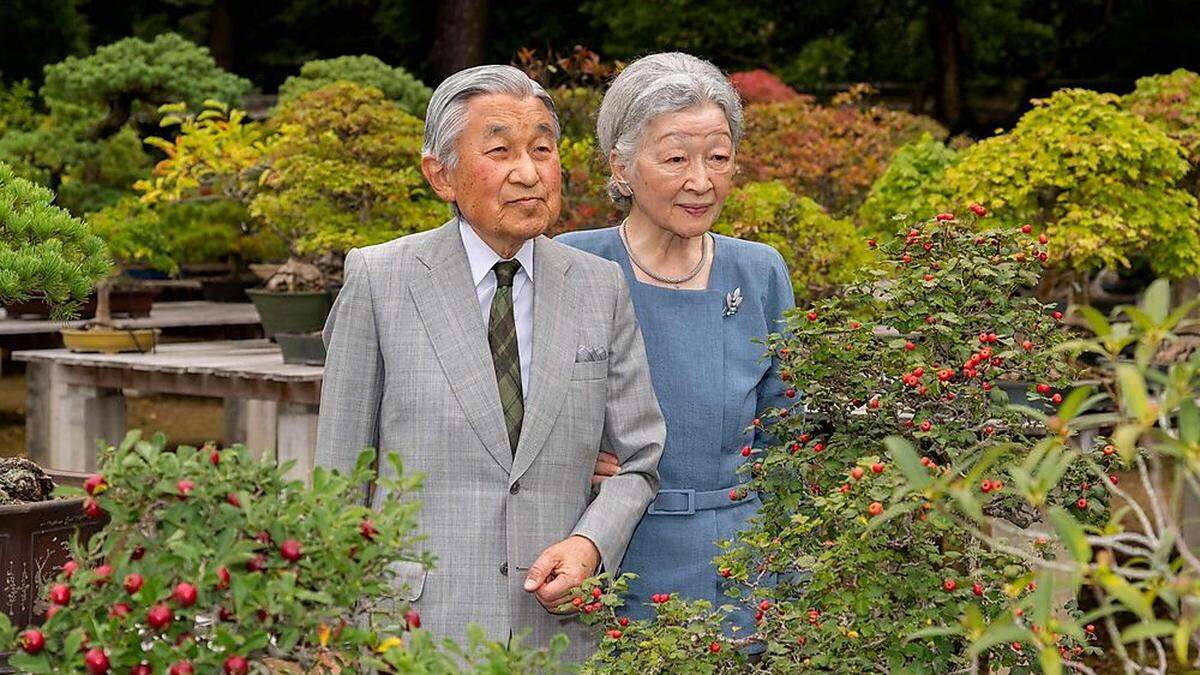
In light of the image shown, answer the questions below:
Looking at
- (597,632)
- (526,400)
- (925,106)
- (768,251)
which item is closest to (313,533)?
(526,400)

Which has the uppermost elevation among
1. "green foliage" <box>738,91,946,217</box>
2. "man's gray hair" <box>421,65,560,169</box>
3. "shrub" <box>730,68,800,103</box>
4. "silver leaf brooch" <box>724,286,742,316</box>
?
"shrub" <box>730,68,800,103</box>

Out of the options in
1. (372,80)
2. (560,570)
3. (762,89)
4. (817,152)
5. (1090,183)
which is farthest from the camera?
(762,89)

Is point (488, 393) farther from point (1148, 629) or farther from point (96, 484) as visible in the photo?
point (1148, 629)

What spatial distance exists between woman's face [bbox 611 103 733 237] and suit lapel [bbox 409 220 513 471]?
1.25ft

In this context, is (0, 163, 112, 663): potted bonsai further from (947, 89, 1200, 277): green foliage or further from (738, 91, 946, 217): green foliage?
(738, 91, 946, 217): green foliage

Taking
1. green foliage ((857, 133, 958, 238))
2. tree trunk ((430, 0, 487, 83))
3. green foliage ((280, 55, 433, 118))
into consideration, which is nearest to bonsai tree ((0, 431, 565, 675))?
green foliage ((857, 133, 958, 238))

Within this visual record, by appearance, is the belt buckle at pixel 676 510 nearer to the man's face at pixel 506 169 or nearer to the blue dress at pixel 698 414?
the blue dress at pixel 698 414

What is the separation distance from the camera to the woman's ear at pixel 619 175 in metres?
2.96

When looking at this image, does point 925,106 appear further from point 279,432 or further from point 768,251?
point 768,251

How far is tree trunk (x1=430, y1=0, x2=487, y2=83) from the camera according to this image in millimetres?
17031

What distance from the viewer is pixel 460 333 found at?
8.58ft

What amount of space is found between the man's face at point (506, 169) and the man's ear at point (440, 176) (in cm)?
2

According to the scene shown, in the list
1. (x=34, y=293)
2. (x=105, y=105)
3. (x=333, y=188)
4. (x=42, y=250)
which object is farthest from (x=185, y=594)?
(x=105, y=105)

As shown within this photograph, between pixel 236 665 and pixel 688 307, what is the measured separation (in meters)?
1.37
